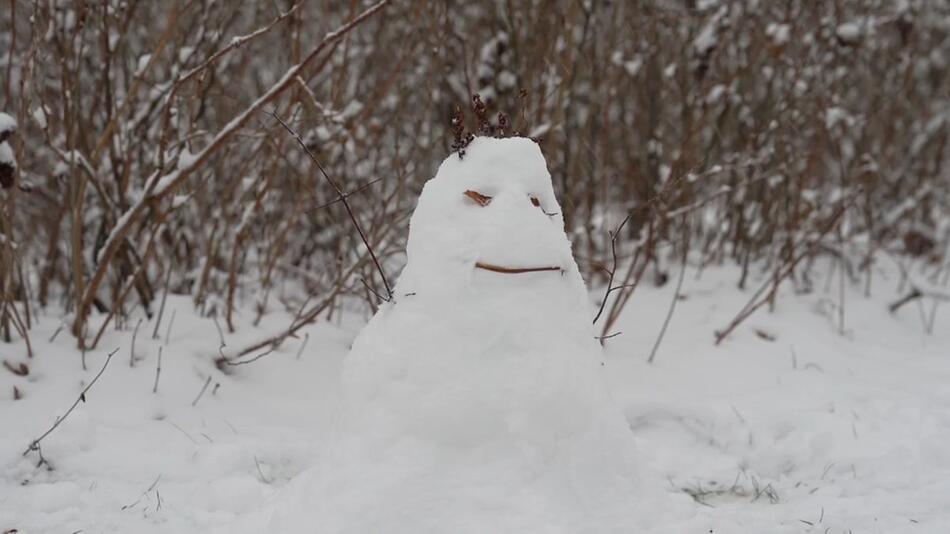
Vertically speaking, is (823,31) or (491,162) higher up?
(823,31)

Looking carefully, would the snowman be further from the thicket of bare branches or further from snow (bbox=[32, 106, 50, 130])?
snow (bbox=[32, 106, 50, 130])

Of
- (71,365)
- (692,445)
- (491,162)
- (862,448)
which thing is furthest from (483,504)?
(71,365)

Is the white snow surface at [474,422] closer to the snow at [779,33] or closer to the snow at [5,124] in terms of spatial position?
the snow at [5,124]

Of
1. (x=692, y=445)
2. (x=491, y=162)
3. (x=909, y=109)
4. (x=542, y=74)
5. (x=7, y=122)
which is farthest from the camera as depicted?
(x=909, y=109)

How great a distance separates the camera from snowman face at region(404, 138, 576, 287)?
1.58 m

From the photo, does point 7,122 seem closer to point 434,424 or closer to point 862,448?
point 434,424

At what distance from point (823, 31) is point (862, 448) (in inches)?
105

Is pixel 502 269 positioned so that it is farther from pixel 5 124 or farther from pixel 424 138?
pixel 424 138

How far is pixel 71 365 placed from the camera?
2.58m

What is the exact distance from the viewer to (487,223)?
1.59m

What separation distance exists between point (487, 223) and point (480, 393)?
351 millimetres

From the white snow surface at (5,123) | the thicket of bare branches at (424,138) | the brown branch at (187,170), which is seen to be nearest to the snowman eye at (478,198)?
the brown branch at (187,170)

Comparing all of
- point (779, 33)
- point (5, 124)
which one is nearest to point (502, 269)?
point (5, 124)

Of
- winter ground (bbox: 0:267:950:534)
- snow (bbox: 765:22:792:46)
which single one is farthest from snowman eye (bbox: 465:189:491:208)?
snow (bbox: 765:22:792:46)
